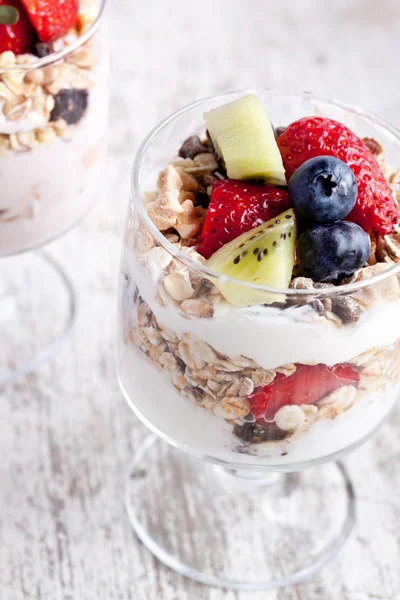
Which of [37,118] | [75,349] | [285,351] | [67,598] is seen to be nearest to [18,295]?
[75,349]

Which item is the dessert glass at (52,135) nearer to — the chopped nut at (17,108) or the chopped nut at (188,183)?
the chopped nut at (17,108)

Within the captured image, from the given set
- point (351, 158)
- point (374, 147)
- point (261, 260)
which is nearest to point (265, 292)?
point (261, 260)

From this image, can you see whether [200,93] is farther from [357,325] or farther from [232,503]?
[357,325]

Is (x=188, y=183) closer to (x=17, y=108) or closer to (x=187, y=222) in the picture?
(x=187, y=222)

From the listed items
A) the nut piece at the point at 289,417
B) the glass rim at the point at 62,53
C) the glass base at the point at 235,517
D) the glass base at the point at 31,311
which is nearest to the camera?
the nut piece at the point at 289,417

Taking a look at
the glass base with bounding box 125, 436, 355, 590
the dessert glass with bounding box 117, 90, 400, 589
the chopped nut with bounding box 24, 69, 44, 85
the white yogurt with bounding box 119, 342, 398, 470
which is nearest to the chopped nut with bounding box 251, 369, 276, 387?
the dessert glass with bounding box 117, 90, 400, 589

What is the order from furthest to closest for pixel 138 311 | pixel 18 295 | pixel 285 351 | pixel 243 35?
1. pixel 243 35
2. pixel 18 295
3. pixel 138 311
4. pixel 285 351

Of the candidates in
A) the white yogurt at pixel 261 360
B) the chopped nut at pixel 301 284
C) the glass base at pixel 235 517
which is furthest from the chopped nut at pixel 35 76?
the glass base at pixel 235 517
